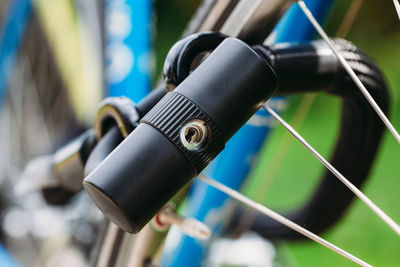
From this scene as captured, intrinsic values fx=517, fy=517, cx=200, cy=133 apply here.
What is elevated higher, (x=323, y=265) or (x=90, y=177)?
(x=90, y=177)

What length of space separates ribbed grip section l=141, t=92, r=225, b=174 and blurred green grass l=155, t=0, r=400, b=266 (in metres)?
0.59

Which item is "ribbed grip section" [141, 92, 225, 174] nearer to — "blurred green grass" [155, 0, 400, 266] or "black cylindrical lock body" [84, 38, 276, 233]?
"black cylindrical lock body" [84, 38, 276, 233]

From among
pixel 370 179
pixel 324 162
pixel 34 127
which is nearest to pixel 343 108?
pixel 324 162


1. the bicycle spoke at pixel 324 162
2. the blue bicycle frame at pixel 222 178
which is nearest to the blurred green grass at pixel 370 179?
the blue bicycle frame at pixel 222 178

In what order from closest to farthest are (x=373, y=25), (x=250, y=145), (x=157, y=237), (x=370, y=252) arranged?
(x=157, y=237) → (x=250, y=145) → (x=370, y=252) → (x=373, y=25)

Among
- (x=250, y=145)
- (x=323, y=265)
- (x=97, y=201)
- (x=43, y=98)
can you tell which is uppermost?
(x=97, y=201)

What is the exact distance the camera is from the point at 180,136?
237 mm

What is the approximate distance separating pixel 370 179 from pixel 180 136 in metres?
0.75

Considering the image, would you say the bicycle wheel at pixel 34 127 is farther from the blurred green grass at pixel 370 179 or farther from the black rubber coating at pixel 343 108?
the black rubber coating at pixel 343 108

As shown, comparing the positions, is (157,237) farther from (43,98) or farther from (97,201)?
(43,98)

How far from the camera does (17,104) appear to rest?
44.9 inches

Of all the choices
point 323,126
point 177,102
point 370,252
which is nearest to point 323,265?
point 370,252

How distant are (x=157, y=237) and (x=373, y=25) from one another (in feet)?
2.95

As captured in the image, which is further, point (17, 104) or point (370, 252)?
point (17, 104)
